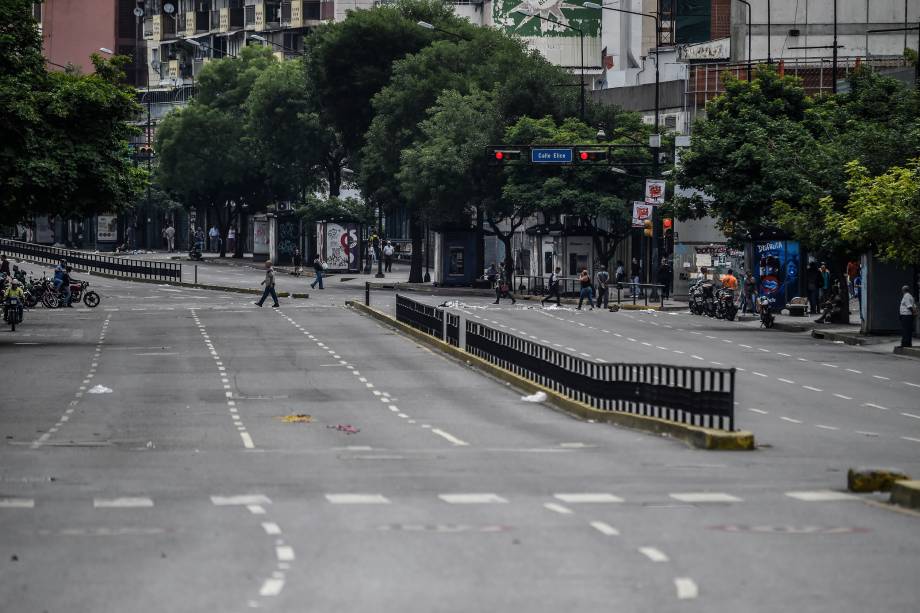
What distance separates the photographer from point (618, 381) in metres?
29.4

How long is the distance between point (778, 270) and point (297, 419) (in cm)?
3547

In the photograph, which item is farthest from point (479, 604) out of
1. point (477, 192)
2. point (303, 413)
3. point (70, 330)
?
point (477, 192)

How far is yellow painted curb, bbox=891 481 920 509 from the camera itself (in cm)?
1738

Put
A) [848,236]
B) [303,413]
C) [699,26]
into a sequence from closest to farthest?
[303,413]
[848,236]
[699,26]

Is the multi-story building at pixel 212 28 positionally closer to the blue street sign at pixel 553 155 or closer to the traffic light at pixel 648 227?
the traffic light at pixel 648 227

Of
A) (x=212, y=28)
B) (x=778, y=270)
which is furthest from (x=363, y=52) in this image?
(x=212, y=28)

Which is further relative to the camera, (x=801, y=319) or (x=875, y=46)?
(x=875, y=46)

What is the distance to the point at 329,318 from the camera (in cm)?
5812

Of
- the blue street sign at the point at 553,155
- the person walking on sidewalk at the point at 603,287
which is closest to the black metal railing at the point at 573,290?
the person walking on sidewalk at the point at 603,287

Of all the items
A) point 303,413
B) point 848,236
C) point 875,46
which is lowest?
point 303,413

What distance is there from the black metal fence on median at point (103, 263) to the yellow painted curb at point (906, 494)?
241 ft

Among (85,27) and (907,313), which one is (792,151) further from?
(85,27)

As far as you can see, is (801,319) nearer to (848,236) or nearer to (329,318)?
(848,236)

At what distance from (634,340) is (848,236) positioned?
21.8 ft
